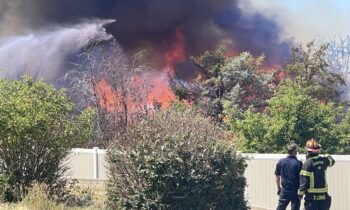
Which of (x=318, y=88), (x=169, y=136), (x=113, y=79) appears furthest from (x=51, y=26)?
(x=169, y=136)

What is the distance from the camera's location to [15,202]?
41.3ft

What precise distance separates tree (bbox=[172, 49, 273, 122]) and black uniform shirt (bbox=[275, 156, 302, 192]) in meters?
26.6

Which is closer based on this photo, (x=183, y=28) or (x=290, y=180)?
(x=290, y=180)

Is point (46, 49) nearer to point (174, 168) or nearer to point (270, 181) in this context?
point (270, 181)

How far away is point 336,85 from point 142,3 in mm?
18187

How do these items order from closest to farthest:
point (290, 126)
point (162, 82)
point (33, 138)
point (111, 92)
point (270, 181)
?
point (33, 138) < point (270, 181) < point (290, 126) < point (111, 92) < point (162, 82)

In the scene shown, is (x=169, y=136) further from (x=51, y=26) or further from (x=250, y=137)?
(x=51, y=26)

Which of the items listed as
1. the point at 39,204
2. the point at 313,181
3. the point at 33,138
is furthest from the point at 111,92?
the point at 313,181

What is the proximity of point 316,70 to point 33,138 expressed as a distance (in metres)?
26.1

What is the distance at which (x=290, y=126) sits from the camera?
63.9 feet

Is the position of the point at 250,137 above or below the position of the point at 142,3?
below

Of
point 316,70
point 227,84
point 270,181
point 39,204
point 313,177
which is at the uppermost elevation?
point 316,70

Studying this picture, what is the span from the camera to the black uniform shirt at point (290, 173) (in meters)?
10.2

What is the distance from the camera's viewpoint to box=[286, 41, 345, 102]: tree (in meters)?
36.2
